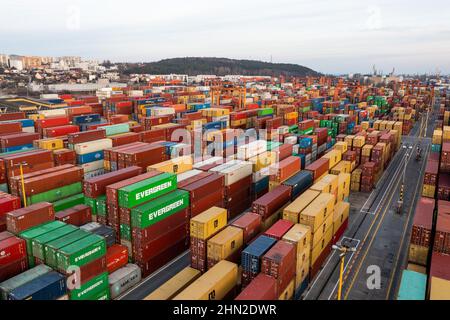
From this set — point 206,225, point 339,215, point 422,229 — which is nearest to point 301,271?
point 206,225

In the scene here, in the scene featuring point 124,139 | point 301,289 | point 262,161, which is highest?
point 124,139

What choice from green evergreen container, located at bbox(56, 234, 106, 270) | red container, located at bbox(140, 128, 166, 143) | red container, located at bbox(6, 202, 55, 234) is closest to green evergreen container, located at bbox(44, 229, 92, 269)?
green evergreen container, located at bbox(56, 234, 106, 270)

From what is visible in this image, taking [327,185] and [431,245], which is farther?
[327,185]

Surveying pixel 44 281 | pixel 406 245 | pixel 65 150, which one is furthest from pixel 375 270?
pixel 65 150

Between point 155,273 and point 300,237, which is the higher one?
point 300,237

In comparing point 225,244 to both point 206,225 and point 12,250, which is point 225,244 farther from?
point 12,250
